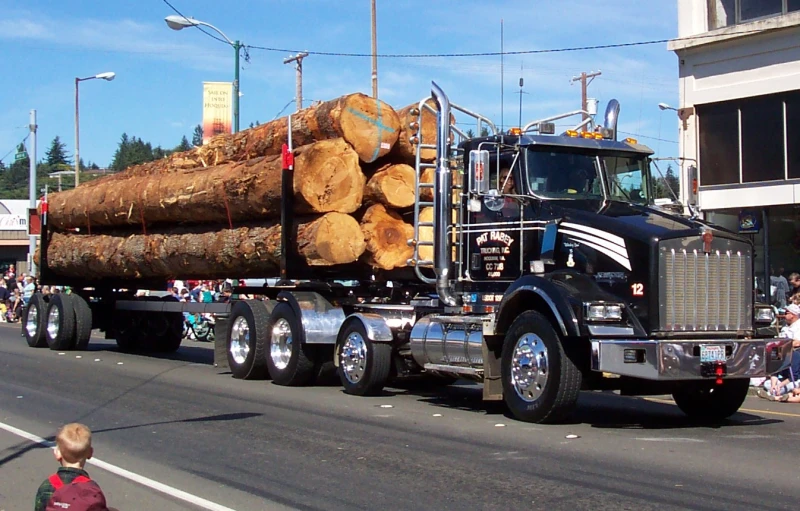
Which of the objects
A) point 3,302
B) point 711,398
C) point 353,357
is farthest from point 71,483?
point 3,302

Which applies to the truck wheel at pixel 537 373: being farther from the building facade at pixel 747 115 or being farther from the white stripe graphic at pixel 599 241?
the building facade at pixel 747 115

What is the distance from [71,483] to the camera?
4.31m

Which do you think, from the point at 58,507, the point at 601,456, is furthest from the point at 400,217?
the point at 58,507

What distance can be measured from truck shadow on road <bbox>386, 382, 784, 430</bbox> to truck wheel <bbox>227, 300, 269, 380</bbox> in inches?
80.0

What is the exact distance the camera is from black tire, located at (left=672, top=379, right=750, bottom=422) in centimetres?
1061

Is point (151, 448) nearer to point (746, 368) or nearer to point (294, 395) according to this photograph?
point (294, 395)

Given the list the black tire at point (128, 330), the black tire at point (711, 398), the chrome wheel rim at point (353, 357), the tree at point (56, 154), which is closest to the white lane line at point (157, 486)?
the chrome wheel rim at point (353, 357)

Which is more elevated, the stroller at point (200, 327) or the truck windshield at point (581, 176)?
the truck windshield at point (581, 176)

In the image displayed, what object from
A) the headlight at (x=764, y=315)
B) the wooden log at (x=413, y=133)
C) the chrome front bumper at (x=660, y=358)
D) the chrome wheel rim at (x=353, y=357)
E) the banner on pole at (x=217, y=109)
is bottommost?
the chrome wheel rim at (x=353, y=357)

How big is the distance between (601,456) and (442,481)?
1681 mm

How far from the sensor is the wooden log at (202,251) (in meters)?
13.3

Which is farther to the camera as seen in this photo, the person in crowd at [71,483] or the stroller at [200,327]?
the stroller at [200,327]

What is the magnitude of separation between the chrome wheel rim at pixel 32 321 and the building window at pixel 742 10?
1603cm

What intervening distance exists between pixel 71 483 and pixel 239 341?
10967mm
